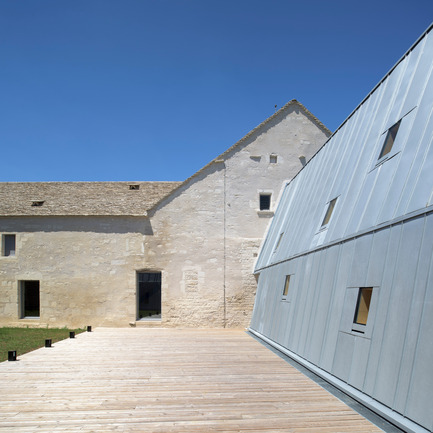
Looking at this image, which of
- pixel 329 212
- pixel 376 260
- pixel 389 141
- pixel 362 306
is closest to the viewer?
pixel 376 260

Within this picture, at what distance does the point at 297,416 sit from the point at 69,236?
1349cm

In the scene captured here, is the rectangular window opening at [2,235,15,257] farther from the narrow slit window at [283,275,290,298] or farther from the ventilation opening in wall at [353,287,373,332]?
the ventilation opening in wall at [353,287,373,332]

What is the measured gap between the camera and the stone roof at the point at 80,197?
16.8 metres

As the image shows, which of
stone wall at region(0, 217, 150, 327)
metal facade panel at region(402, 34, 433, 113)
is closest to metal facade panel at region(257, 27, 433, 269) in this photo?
metal facade panel at region(402, 34, 433, 113)

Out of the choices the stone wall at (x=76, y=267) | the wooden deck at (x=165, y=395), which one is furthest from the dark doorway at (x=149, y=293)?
the wooden deck at (x=165, y=395)

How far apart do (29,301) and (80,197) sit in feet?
14.5

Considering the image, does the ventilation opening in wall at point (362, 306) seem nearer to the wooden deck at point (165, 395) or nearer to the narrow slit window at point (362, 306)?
the narrow slit window at point (362, 306)

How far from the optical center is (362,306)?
566 centimetres

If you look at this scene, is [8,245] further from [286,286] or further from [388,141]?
[388,141]

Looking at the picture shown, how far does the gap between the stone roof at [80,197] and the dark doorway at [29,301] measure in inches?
115

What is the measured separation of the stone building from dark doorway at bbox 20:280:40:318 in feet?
0.13

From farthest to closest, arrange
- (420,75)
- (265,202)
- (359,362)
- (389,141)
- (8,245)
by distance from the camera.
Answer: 1. (8,245)
2. (265,202)
3. (389,141)
4. (420,75)
5. (359,362)

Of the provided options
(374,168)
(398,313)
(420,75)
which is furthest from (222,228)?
(398,313)

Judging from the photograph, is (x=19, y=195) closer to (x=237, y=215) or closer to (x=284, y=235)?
(x=237, y=215)
